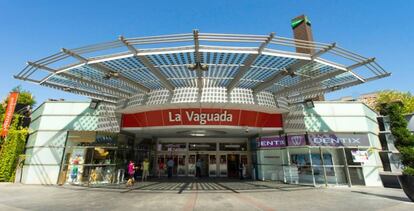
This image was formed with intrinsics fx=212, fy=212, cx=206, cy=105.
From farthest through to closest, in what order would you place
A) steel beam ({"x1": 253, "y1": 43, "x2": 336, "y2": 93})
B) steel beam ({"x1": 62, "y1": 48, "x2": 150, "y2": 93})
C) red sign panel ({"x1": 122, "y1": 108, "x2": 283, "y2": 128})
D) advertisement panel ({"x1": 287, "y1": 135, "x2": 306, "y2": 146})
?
advertisement panel ({"x1": 287, "y1": 135, "x2": 306, "y2": 146}) → red sign panel ({"x1": 122, "y1": 108, "x2": 283, "y2": 128}) → steel beam ({"x1": 62, "y1": 48, "x2": 150, "y2": 93}) → steel beam ({"x1": 253, "y1": 43, "x2": 336, "y2": 93})

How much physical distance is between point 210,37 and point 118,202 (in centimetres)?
754

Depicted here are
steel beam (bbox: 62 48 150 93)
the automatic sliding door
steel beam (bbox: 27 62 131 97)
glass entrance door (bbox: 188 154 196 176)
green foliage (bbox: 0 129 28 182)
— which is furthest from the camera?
the automatic sliding door

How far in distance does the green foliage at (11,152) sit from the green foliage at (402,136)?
24.5m

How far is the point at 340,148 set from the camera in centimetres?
1498

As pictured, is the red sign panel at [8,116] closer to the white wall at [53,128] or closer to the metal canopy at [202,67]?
the white wall at [53,128]

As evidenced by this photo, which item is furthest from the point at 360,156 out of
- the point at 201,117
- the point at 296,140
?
the point at 201,117

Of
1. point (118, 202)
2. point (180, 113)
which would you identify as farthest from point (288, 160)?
point (118, 202)

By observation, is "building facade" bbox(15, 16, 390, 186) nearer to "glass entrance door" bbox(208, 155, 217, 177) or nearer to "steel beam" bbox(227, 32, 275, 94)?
"steel beam" bbox(227, 32, 275, 94)

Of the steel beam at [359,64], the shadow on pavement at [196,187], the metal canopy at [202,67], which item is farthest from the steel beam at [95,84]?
the steel beam at [359,64]

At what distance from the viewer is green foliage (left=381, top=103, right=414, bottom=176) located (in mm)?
9617

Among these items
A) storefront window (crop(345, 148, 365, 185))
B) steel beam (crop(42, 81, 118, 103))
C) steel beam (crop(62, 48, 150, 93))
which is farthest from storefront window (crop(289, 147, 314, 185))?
steel beam (crop(42, 81, 118, 103))

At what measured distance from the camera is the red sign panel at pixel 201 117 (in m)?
14.1

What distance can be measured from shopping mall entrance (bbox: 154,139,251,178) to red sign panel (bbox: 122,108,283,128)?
7.04 m

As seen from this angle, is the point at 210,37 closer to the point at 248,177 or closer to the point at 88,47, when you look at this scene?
the point at 88,47
